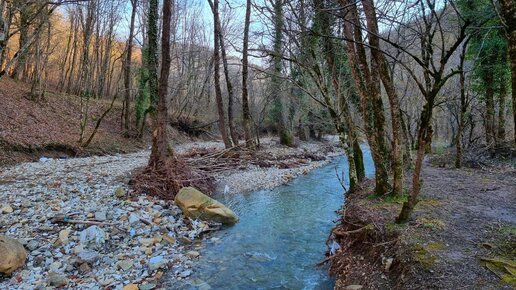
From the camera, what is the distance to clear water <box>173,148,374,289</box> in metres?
4.99

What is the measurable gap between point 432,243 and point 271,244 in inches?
122

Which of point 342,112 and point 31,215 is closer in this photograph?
point 31,215

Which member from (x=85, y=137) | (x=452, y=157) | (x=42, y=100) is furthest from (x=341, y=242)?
(x=42, y=100)

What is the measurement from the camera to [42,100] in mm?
16781

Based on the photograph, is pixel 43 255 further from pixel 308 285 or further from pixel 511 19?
pixel 511 19

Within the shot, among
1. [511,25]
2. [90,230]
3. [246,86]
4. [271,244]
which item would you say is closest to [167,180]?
[90,230]

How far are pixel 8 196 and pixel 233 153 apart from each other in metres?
8.84

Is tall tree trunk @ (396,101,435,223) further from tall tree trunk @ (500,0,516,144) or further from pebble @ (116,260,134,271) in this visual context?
pebble @ (116,260,134,271)

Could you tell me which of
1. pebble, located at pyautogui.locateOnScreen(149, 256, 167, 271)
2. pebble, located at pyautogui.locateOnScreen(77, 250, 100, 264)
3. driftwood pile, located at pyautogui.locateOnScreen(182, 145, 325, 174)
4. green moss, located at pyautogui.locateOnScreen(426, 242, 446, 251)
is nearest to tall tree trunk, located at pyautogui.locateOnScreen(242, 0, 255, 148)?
driftwood pile, located at pyautogui.locateOnScreen(182, 145, 325, 174)

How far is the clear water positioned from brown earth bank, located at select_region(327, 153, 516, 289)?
0.59 m

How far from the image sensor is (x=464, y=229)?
4461mm

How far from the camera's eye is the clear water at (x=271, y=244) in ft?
16.4

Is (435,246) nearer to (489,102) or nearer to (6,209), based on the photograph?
(6,209)

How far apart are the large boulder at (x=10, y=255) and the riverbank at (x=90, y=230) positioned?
4.2 inches
